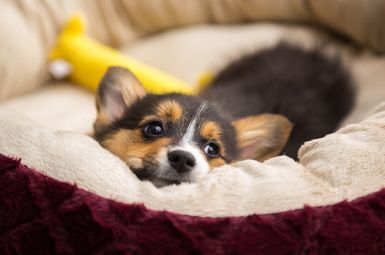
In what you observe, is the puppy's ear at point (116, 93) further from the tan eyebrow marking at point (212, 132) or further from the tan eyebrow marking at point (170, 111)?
the tan eyebrow marking at point (212, 132)

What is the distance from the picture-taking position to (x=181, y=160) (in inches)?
75.5

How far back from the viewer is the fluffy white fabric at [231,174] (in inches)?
63.0

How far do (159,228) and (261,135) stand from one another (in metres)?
1.10

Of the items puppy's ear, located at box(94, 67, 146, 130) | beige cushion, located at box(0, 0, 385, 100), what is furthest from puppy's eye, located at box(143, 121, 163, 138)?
beige cushion, located at box(0, 0, 385, 100)

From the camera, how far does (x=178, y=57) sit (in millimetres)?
3768

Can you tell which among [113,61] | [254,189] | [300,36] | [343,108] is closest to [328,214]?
[254,189]

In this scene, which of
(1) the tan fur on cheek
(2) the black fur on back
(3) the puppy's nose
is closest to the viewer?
(3) the puppy's nose

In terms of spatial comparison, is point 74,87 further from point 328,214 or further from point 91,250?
point 328,214

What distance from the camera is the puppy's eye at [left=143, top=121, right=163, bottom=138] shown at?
217 centimetres

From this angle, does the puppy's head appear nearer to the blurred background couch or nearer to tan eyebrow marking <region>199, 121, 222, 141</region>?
tan eyebrow marking <region>199, 121, 222, 141</region>

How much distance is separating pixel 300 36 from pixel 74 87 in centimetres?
178

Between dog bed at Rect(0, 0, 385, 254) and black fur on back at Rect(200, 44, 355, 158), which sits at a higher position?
dog bed at Rect(0, 0, 385, 254)

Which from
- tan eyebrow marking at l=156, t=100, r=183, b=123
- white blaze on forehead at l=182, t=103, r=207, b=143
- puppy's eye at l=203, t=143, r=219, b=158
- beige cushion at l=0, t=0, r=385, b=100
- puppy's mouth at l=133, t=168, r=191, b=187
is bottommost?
puppy's eye at l=203, t=143, r=219, b=158

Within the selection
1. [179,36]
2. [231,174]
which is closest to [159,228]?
[231,174]
